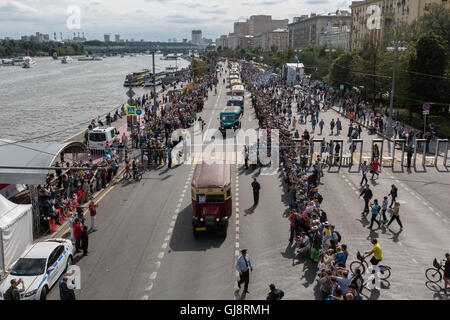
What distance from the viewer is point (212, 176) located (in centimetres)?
1706

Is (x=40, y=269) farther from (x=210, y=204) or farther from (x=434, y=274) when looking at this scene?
(x=434, y=274)

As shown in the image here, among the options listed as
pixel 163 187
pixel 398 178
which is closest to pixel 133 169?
pixel 163 187

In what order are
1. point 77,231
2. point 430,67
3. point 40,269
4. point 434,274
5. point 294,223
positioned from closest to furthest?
1. point 40,269
2. point 434,274
3. point 77,231
4. point 294,223
5. point 430,67

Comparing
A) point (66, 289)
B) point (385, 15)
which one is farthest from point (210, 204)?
point (385, 15)

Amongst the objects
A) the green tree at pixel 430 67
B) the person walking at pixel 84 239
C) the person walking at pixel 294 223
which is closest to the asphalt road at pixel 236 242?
the person walking at pixel 84 239

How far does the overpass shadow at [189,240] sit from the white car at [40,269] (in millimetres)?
4043

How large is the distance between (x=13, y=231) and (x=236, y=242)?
26.0 feet

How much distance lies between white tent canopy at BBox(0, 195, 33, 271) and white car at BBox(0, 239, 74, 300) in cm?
141

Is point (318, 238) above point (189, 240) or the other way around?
above

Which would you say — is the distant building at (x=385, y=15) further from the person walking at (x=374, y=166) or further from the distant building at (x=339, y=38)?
the person walking at (x=374, y=166)

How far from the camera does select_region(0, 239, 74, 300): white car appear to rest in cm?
1202

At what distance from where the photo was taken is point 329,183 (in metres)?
24.2

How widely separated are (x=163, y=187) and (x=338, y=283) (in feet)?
46.9
